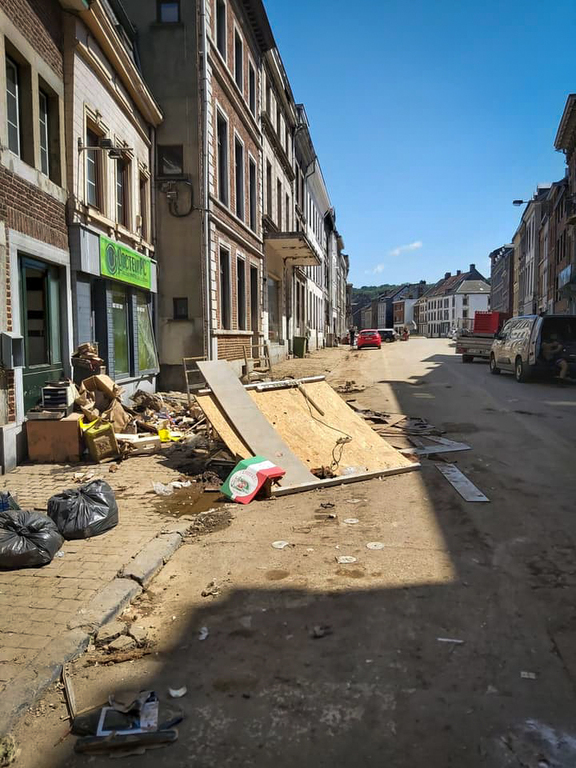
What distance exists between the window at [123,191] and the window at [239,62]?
775 cm

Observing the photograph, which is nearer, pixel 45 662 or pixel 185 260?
pixel 45 662

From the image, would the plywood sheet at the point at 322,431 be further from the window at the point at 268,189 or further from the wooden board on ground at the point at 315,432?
the window at the point at 268,189

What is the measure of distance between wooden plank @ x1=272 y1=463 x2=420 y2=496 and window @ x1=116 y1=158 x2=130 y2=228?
890 cm

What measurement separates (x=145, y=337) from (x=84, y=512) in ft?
31.3

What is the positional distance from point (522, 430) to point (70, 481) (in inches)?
282

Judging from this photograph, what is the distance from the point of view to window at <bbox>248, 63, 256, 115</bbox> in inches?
830

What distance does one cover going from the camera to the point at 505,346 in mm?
19719

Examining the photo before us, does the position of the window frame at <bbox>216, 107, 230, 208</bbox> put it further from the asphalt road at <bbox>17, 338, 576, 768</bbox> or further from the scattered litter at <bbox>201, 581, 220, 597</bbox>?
the scattered litter at <bbox>201, 581, 220, 597</bbox>

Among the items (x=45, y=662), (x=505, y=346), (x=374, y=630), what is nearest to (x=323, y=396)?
(x=374, y=630)

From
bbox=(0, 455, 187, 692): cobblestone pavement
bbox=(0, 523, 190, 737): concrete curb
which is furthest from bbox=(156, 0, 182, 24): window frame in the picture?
bbox=(0, 523, 190, 737): concrete curb

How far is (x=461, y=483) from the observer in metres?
6.74

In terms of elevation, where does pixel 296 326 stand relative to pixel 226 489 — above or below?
above

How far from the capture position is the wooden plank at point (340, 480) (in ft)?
21.3

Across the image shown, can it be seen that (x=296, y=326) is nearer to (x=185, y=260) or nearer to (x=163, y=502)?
(x=185, y=260)
